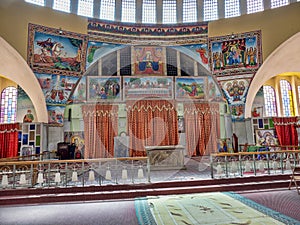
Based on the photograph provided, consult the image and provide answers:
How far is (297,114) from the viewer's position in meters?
15.6

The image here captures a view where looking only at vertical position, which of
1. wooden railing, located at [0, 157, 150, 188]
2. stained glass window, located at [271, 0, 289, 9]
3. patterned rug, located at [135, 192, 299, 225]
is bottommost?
patterned rug, located at [135, 192, 299, 225]

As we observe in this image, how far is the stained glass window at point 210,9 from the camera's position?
43.8 feet

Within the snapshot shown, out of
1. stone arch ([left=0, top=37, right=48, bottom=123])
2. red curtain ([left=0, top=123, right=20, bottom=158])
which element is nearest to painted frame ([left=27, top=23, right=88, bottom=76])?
stone arch ([left=0, top=37, right=48, bottom=123])

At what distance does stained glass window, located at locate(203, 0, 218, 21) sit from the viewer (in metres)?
13.3

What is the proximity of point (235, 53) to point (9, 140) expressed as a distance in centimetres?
1406

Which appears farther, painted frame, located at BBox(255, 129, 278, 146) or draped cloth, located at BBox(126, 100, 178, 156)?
draped cloth, located at BBox(126, 100, 178, 156)

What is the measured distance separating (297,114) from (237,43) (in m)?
7.27

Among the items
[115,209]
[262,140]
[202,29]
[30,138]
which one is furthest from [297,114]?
[30,138]

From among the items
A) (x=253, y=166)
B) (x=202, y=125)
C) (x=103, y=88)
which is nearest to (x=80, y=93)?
(x=103, y=88)

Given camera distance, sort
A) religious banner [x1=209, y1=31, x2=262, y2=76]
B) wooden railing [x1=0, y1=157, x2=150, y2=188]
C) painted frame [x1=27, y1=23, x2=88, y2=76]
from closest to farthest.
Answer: wooden railing [x1=0, y1=157, x2=150, y2=188] → painted frame [x1=27, y1=23, x2=88, y2=76] → religious banner [x1=209, y1=31, x2=262, y2=76]

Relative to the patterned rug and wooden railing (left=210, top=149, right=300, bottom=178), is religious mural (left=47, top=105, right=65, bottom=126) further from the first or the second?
wooden railing (left=210, top=149, right=300, bottom=178)

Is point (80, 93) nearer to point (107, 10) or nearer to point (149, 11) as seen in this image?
point (107, 10)

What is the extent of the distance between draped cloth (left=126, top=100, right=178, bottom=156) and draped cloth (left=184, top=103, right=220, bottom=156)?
0.95 metres

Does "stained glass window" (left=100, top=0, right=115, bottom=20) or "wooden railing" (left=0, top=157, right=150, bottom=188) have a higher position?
"stained glass window" (left=100, top=0, right=115, bottom=20)
